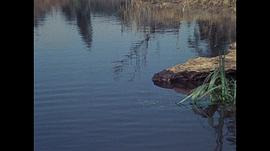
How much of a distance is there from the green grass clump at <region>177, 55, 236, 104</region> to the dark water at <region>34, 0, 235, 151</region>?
1.16 ft

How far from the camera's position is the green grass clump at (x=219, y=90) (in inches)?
243

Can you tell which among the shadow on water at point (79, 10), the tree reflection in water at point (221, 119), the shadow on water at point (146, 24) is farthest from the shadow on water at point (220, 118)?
the shadow on water at point (79, 10)

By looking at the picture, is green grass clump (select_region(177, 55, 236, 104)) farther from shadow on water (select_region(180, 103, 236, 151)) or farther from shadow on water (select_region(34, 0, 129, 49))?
shadow on water (select_region(34, 0, 129, 49))

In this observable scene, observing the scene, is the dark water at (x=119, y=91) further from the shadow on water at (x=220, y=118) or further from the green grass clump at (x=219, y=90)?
the green grass clump at (x=219, y=90)

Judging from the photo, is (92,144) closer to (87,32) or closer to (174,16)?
(87,32)

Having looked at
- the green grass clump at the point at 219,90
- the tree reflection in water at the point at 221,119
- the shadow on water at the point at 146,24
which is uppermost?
the shadow on water at the point at 146,24

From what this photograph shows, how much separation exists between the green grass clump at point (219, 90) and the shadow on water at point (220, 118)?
0.38ft

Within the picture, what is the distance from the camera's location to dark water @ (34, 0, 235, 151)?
5.06 metres

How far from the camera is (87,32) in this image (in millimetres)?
12281

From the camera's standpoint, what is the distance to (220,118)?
5.98 metres

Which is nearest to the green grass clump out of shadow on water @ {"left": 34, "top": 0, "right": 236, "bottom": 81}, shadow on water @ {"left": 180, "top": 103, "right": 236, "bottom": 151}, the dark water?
shadow on water @ {"left": 180, "top": 103, "right": 236, "bottom": 151}
